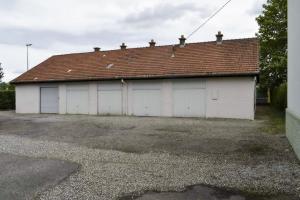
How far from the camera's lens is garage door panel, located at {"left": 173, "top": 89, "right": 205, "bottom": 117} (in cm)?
1798

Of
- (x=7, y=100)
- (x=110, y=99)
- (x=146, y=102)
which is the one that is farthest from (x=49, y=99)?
(x=146, y=102)

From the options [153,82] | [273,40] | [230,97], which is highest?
[273,40]

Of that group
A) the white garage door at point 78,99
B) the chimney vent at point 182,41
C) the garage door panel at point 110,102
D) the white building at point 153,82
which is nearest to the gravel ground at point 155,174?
the white building at point 153,82

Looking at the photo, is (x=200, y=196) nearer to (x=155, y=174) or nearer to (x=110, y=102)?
(x=155, y=174)

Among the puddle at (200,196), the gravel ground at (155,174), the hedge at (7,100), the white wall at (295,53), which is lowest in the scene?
the puddle at (200,196)

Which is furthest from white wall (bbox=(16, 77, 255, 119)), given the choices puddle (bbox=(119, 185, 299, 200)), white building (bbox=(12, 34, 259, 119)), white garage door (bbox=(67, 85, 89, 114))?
puddle (bbox=(119, 185, 299, 200))

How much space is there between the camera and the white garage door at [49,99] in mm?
22547

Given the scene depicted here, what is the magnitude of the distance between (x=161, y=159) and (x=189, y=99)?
11.2 m

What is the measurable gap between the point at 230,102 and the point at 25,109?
1580 centimetres

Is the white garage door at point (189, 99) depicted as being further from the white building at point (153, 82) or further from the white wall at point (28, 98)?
the white wall at point (28, 98)

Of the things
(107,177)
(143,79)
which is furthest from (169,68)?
(107,177)

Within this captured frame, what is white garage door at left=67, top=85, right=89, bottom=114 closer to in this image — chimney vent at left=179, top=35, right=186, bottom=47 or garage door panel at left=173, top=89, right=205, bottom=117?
garage door panel at left=173, top=89, right=205, bottom=117

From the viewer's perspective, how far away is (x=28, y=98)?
77.6 feet

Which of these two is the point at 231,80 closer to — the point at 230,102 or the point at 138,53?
the point at 230,102
